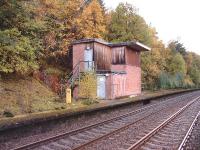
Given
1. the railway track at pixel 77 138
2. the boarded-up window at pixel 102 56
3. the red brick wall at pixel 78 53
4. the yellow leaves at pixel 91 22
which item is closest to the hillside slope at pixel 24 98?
the railway track at pixel 77 138

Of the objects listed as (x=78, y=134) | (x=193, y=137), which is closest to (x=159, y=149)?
(x=193, y=137)

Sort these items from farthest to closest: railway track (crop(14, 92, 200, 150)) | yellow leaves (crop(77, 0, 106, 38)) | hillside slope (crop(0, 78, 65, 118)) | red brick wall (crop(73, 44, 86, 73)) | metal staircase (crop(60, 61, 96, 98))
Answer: yellow leaves (crop(77, 0, 106, 38))
red brick wall (crop(73, 44, 86, 73))
metal staircase (crop(60, 61, 96, 98))
hillside slope (crop(0, 78, 65, 118))
railway track (crop(14, 92, 200, 150))

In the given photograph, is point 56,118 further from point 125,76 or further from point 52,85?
point 125,76

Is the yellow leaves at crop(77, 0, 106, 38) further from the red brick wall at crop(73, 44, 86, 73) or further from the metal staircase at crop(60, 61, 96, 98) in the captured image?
the metal staircase at crop(60, 61, 96, 98)

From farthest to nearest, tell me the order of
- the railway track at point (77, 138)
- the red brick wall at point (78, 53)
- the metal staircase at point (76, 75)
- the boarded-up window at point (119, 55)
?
1. the boarded-up window at point (119, 55)
2. the red brick wall at point (78, 53)
3. the metal staircase at point (76, 75)
4. the railway track at point (77, 138)

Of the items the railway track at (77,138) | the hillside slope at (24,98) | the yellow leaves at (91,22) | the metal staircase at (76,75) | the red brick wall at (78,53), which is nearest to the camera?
the railway track at (77,138)

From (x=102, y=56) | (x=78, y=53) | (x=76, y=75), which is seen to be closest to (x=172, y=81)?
(x=102, y=56)

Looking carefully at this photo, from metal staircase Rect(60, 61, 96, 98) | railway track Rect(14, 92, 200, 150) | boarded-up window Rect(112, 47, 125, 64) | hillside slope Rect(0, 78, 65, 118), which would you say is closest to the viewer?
railway track Rect(14, 92, 200, 150)

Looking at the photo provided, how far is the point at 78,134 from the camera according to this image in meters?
15.1

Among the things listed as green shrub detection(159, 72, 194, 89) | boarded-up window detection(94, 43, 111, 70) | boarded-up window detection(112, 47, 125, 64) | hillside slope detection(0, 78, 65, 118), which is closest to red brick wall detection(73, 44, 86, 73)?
boarded-up window detection(94, 43, 111, 70)

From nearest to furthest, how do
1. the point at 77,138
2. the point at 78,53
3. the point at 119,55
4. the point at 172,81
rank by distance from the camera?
the point at 77,138, the point at 78,53, the point at 119,55, the point at 172,81

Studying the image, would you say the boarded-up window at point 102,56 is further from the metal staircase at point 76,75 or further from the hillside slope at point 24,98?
the hillside slope at point 24,98

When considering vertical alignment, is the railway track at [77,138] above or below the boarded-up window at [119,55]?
below

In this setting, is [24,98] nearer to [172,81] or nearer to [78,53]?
[78,53]
